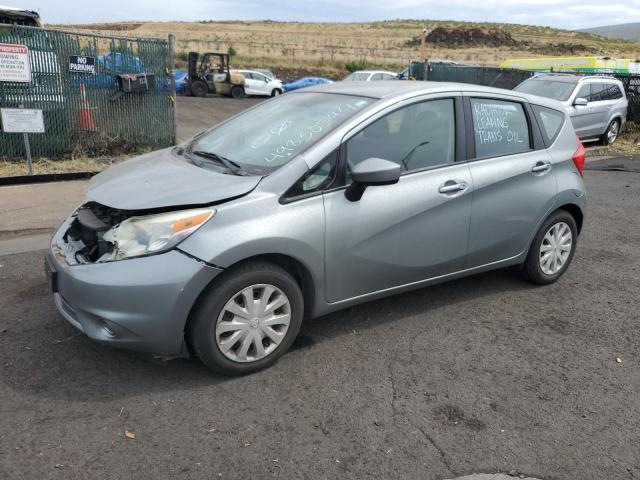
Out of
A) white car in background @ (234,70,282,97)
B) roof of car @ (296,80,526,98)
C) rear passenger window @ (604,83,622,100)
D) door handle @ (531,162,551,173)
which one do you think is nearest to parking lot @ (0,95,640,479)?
door handle @ (531,162,551,173)

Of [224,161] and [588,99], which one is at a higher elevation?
[224,161]

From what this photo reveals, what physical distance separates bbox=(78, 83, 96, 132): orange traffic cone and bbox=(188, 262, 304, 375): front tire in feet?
24.0

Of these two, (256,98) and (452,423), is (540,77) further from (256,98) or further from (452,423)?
→ (256,98)

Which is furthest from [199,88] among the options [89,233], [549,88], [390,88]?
[89,233]

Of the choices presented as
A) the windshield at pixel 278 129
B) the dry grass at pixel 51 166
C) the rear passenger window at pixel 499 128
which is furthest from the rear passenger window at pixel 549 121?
the dry grass at pixel 51 166

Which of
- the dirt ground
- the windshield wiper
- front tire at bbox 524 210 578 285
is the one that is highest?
the windshield wiper

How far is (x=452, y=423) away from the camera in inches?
124

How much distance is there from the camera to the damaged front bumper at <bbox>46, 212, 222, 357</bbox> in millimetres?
3107

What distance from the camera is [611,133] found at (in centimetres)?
1477

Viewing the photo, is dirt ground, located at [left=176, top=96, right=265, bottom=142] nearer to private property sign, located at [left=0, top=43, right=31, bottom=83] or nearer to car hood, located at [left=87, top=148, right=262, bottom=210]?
private property sign, located at [left=0, top=43, right=31, bottom=83]

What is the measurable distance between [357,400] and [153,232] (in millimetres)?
1466

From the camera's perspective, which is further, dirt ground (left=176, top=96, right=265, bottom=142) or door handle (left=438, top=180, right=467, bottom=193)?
dirt ground (left=176, top=96, right=265, bottom=142)

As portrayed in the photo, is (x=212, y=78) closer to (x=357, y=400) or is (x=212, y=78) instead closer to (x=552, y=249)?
(x=552, y=249)

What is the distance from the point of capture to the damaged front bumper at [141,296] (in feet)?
10.2
